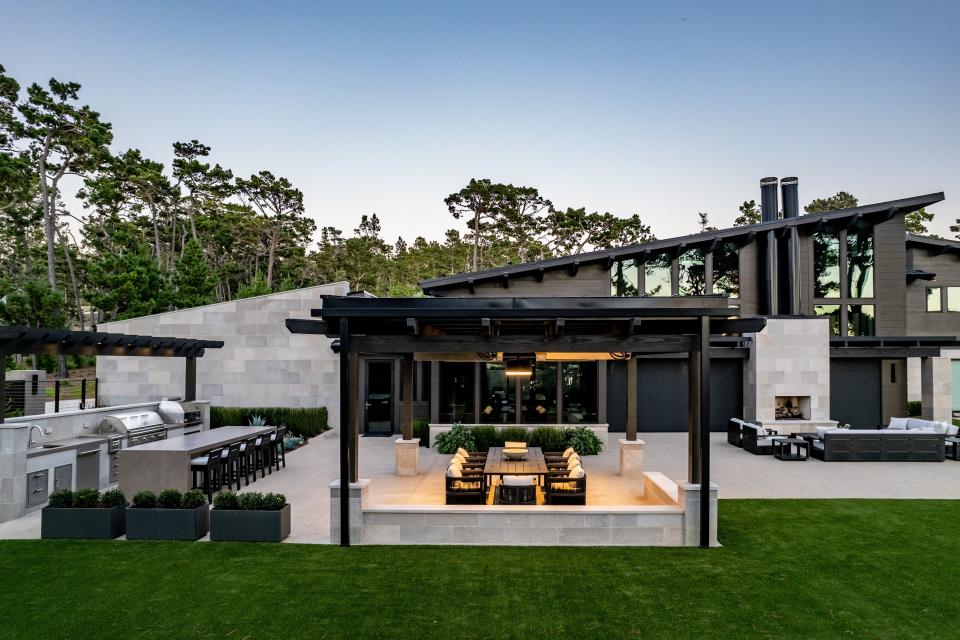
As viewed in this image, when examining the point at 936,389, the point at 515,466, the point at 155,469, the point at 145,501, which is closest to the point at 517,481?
the point at 515,466

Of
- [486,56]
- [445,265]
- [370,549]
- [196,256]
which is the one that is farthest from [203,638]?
[445,265]

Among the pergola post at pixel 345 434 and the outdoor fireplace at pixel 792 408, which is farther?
the outdoor fireplace at pixel 792 408

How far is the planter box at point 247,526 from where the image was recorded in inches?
315

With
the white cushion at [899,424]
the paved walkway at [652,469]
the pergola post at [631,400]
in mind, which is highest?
the pergola post at [631,400]

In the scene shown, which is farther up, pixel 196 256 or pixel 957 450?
pixel 196 256

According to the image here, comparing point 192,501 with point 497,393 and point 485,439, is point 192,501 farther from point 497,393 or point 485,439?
point 497,393

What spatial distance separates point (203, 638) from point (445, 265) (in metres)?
52.2

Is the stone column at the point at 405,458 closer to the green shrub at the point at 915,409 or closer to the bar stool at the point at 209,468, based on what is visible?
the bar stool at the point at 209,468

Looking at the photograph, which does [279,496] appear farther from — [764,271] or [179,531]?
[764,271]

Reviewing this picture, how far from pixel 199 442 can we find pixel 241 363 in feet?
29.1

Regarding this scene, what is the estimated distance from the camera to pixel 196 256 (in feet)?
106

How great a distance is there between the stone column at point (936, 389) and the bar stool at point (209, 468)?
2221cm

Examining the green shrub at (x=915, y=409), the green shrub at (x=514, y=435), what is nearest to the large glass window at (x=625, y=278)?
the green shrub at (x=514, y=435)

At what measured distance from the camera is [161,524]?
8094mm
